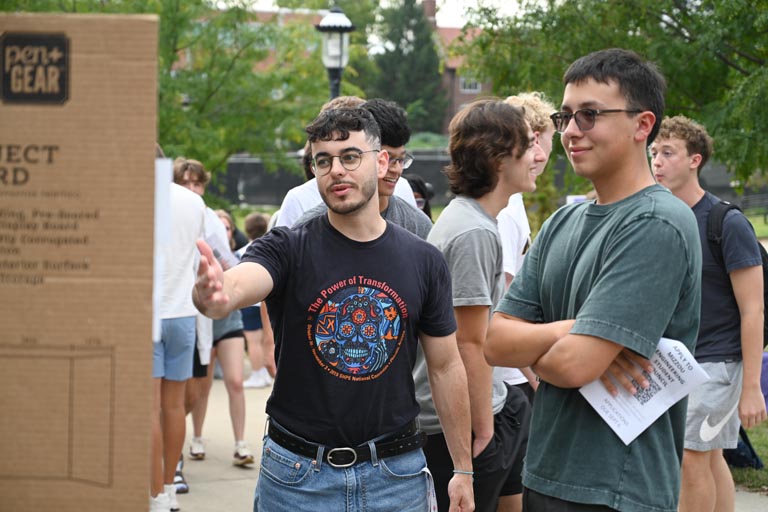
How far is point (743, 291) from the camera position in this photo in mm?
5434

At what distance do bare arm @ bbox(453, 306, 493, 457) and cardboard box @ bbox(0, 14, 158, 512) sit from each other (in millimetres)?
2471

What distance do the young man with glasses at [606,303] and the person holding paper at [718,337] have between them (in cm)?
243

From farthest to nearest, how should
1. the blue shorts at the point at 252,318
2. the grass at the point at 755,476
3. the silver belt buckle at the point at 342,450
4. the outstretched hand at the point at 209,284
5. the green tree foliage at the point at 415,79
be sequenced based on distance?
1. the green tree foliage at the point at 415,79
2. the blue shorts at the point at 252,318
3. the grass at the point at 755,476
4. the silver belt buckle at the point at 342,450
5. the outstretched hand at the point at 209,284

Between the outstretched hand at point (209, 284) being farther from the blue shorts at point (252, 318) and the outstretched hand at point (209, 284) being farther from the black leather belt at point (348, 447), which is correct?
the blue shorts at point (252, 318)

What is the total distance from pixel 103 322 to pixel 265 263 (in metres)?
1.54

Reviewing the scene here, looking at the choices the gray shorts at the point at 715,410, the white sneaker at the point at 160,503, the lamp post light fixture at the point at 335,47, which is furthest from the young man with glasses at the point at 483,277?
the lamp post light fixture at the point at 335,47

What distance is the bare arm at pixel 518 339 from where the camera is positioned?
3145mm

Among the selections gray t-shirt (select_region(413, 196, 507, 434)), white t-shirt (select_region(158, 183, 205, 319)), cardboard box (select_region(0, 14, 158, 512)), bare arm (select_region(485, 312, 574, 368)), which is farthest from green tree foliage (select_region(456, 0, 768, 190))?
cardboard box (select_region(0, 14, 158, 512))

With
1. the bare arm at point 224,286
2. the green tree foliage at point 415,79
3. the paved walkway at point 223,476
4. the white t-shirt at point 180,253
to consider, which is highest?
the green tree foliage at point 415,79

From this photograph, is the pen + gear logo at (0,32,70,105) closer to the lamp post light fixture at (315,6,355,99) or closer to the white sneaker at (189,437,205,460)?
the white sneaker at (189,437,205,460)

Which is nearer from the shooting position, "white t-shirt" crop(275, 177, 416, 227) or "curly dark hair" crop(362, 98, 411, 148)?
"curly dark hair" crop(362, 98, 411, 148)

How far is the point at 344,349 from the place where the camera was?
3336mm

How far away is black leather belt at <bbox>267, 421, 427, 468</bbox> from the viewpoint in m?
3.30

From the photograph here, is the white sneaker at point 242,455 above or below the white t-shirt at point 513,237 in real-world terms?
below
